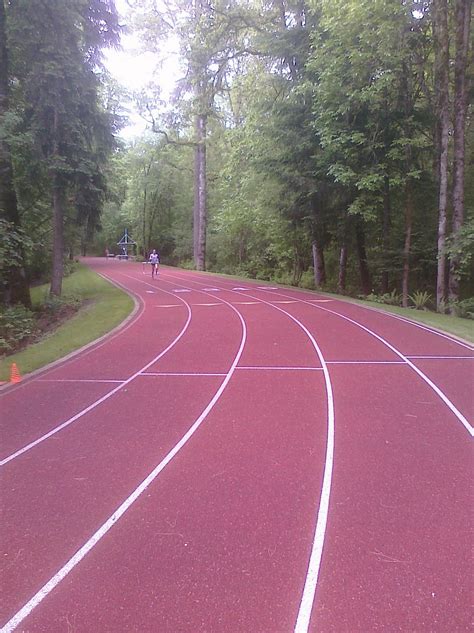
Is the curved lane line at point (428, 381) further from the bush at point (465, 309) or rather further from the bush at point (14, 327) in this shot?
the bush at point (14, 327)

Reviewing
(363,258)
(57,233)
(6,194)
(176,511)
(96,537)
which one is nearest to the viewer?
(96,537)

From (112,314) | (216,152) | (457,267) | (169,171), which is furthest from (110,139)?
(169,171)

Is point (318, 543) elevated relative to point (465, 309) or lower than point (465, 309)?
lower

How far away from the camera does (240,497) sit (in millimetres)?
4324

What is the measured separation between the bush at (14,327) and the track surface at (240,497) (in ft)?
14.1

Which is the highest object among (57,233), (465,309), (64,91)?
(64,91)

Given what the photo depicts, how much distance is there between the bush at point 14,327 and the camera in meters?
12.7

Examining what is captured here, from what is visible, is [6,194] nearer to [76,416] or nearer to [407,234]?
[76,416]

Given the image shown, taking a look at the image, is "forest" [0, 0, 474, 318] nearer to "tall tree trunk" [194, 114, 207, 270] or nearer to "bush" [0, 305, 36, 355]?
"bush" [0, 305, 36, 355]

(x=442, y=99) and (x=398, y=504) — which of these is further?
(x=442, y=99)

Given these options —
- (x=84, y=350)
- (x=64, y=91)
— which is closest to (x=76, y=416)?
(x=84, y=350)

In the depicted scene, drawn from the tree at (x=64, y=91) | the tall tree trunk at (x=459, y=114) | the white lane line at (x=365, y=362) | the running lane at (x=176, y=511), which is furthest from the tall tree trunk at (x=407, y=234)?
the running lane at (x=176, y=511)

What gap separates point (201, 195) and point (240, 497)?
116ft

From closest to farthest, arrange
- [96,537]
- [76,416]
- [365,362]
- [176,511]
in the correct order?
[96,537], [176,511], [76,416], [365,362]
